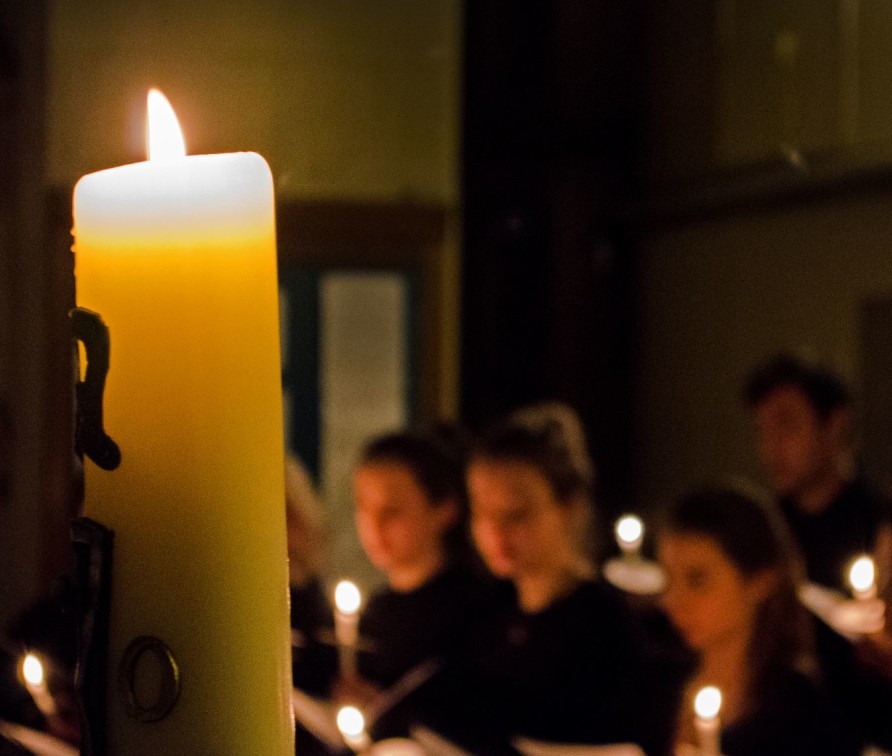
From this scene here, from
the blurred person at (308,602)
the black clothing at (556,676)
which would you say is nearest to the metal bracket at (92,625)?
the black clothing at (556,676)

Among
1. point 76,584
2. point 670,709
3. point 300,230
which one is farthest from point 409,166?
point 76,584

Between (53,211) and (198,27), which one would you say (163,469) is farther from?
(53,211)

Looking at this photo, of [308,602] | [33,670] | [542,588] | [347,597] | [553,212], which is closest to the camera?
[33,670]

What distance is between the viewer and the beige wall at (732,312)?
338 centimetres

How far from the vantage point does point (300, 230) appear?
145 inches

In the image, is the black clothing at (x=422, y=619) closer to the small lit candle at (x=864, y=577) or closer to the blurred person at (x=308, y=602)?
the blurred person at (x=308, y=602)

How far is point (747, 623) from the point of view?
5.31 feet

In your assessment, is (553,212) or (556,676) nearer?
(556,676)

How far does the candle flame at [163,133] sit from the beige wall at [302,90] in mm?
2088

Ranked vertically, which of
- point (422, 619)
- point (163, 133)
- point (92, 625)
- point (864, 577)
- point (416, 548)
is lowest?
point (422, 619)

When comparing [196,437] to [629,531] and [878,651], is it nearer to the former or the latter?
[878,651]

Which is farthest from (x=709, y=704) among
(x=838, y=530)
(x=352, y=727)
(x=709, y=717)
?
(x=838, y=530)

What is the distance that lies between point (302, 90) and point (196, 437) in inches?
124

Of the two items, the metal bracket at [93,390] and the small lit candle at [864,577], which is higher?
the metal bracket at [93,390]
